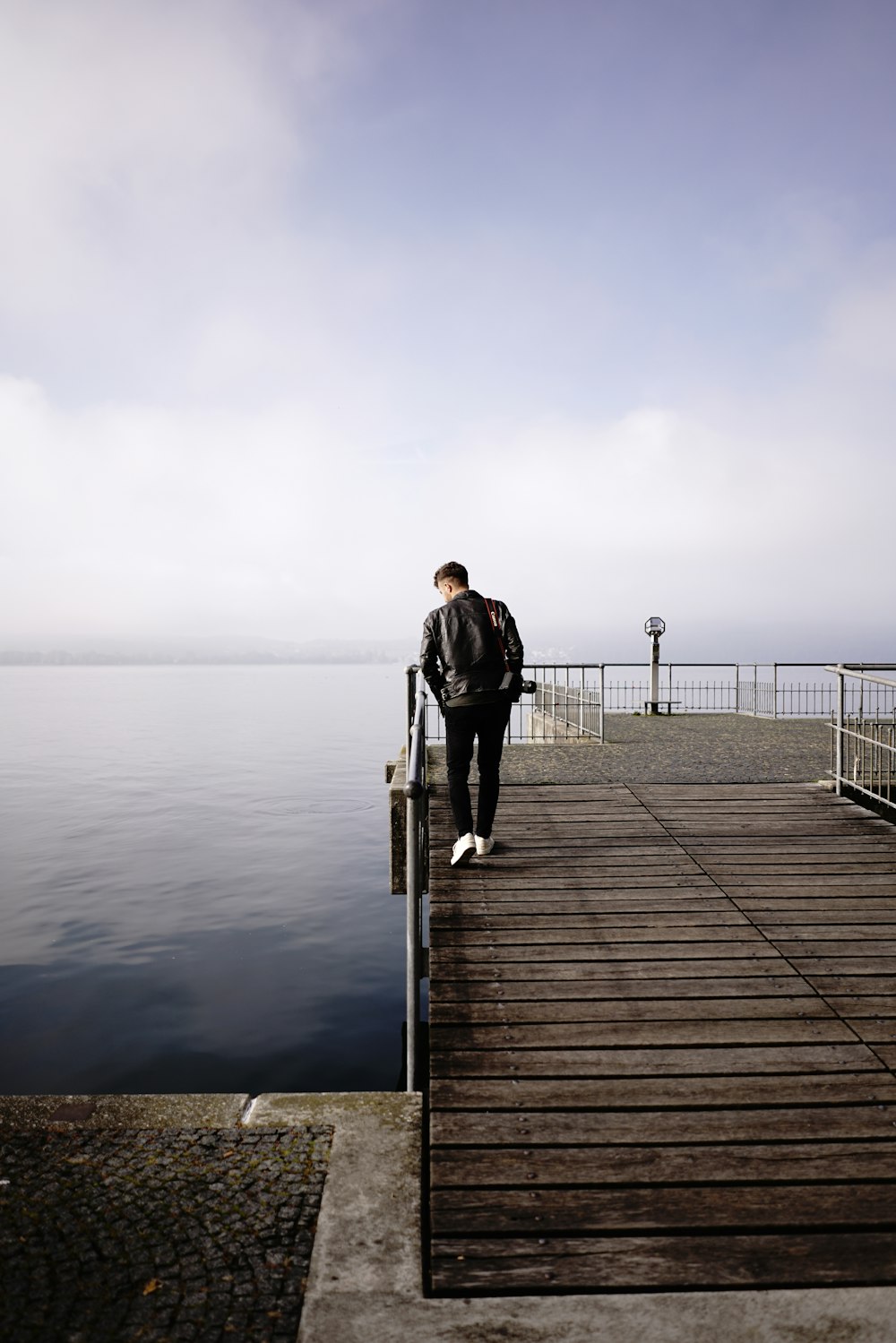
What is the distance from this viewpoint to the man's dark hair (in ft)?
17.4

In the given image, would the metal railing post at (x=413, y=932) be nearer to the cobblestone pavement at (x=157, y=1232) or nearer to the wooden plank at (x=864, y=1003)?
the cobblestone pavement at (x=157, y=1232)

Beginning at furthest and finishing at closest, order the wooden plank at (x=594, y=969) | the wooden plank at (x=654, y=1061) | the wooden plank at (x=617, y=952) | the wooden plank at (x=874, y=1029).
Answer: the wooden plank at (x=617, y=952), the wooden plank at (x=594, y=969), the wooden plank at (x=874, y=1029), the wooden plank at (x=654, y=1061)

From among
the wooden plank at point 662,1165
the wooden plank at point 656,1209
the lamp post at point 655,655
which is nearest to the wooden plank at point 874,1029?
the wooden plank at point 662,1165

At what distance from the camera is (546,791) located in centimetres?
750

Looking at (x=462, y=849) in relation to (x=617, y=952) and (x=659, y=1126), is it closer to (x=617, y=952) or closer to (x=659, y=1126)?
(x=617, y=952)

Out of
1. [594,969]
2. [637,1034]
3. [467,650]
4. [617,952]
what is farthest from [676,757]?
[637,1034]

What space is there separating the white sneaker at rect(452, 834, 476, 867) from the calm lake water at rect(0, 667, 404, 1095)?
8.55 feet

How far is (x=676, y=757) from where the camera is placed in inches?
393

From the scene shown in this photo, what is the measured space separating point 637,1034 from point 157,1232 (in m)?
1.97

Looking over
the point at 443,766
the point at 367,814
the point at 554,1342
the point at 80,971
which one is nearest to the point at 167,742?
the point at 367,814

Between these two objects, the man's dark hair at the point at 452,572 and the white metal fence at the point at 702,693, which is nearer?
the man's dark hair at the point at 452,572

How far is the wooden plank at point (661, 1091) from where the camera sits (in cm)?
308

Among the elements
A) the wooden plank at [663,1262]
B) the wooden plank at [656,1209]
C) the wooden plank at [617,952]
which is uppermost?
the wooden plank at [617,952]

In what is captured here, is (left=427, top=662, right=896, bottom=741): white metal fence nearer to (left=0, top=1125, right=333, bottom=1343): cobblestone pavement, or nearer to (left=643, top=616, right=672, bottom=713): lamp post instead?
(left=643, top=616, right=672, bottom=713): lamp post
